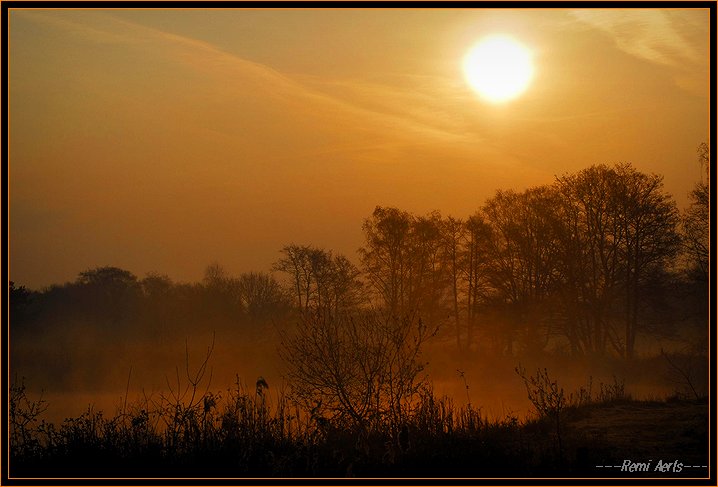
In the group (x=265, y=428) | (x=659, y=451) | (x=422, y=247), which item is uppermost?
(x=422, y=247)

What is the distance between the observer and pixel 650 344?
38938 millimetres

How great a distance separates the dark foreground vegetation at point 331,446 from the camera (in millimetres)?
11227

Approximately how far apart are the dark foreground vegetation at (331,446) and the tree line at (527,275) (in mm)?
16035

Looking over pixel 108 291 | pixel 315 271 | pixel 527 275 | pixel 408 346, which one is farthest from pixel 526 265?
pixel 108 291

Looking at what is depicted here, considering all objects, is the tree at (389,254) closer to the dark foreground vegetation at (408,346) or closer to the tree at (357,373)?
the dark foreground vegetation at (408,346)

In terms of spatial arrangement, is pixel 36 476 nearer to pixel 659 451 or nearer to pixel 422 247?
pixel 659 451

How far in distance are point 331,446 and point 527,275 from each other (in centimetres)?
2754

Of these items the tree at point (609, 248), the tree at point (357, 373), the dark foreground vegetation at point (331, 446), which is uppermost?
the tree at point (609, 248)

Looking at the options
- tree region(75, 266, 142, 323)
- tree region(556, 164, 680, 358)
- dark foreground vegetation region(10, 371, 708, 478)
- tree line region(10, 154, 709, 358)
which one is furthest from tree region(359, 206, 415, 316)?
dark foreground vegetation region(10, 371, 708, 478)

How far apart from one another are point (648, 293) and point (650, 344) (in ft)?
20.1

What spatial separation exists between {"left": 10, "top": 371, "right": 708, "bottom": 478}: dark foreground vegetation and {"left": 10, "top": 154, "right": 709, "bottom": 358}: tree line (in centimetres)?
1603

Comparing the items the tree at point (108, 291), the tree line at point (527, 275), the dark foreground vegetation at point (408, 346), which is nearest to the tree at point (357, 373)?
the dark foreground vegetation at point (408, 346)

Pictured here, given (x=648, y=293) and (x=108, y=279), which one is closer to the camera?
(x=648, y=293)

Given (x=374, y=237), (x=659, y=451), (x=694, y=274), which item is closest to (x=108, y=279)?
(x=374, y=237)
